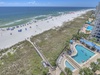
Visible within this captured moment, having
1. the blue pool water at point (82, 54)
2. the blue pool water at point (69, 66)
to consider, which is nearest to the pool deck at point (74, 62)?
the blue pool water at point (69, 66)

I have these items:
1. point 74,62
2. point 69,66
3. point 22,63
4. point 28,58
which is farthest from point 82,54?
point 22,63

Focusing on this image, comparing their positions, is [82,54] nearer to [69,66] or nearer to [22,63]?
[69,66]

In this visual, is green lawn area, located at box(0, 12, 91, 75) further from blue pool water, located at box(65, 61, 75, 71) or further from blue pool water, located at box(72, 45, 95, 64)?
blue pool water, located at box(72, 45, 95, 64)

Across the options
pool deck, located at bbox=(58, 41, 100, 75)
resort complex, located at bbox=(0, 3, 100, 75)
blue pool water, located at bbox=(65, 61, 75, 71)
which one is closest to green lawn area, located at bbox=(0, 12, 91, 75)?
resort complex, located at bbox=(0, 3, 100, 75)

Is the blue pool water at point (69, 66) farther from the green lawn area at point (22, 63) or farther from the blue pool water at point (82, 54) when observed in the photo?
the green lawn area at point (22, 63)

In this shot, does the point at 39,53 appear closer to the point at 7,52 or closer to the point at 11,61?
the point at 11,61

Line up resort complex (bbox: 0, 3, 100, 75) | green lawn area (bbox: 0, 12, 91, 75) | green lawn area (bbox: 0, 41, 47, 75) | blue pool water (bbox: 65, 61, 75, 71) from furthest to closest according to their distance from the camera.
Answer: green lawn area (bbox: 0, 12, 91, 75) → blue pool water (bbox: 65, 61, 75, 71) → green lawn area (bbox: 0, 41, 47, 75) → resort complex (bbox: 0, 3, 100, 75)

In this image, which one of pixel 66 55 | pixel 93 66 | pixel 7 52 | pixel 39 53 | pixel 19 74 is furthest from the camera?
pixel 7 52

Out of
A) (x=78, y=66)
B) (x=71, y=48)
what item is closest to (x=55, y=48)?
(x=71, y=48)
